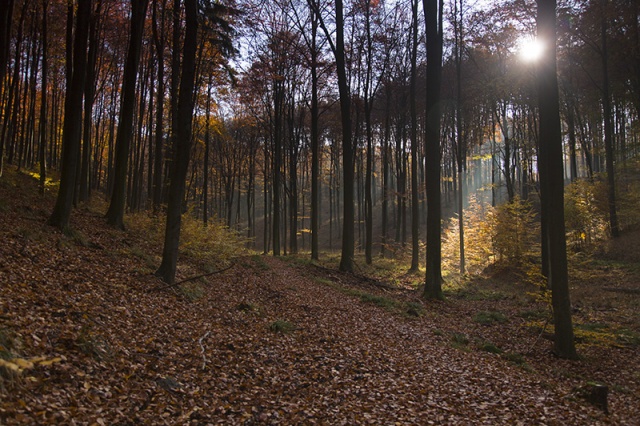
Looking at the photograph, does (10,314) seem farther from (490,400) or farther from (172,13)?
(172,13)

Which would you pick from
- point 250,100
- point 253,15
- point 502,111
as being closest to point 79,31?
point 253,15

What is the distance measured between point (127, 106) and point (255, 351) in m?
10.4

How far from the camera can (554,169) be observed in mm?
7332

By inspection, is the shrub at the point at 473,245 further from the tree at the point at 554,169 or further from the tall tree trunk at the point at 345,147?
the tree at the point at 554,169

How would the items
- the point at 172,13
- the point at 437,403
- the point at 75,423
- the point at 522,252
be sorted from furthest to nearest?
the point at 522,252
the point at 172,13
the point at 437,403
the point at 75,423

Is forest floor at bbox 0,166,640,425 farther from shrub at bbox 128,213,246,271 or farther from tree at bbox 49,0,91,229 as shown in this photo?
shrub at bbox 128,213,246,271

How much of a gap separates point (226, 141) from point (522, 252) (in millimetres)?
25303

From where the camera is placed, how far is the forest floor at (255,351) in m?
4.14

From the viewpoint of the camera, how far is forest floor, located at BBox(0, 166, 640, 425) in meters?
4.14

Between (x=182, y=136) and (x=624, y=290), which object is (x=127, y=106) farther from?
(x=624, y=290)

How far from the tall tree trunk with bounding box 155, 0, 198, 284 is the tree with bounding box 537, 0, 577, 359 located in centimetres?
776

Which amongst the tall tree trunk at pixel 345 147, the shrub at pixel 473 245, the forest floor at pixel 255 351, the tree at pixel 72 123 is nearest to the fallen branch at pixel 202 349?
the forest floor at pixel 255 351

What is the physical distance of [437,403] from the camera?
5.17 m

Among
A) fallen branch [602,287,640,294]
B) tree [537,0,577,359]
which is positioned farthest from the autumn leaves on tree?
fallen branch [602,287,640,294]
